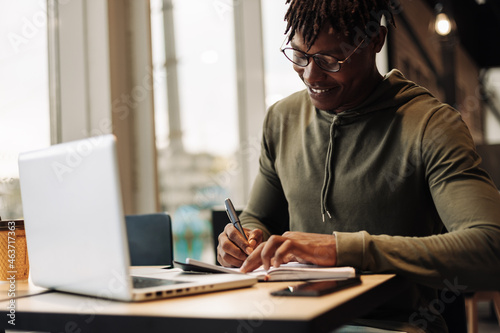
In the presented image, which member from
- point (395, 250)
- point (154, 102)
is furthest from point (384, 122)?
point (154, 102)

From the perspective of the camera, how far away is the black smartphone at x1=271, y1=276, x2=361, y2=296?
858 millimetres

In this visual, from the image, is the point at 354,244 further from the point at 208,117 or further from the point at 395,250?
the point at 208,117

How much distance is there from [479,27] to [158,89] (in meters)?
7.57

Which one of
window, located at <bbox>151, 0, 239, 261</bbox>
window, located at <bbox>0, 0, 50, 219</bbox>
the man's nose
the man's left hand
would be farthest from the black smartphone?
window, located at <bbox>151, 0, 239, 261</bbox>

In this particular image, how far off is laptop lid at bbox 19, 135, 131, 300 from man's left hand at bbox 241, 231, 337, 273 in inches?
12.9

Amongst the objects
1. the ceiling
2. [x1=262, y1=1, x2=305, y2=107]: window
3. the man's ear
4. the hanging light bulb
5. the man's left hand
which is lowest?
the man's left hand

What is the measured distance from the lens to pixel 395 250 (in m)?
1.12

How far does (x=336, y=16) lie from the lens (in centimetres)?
147

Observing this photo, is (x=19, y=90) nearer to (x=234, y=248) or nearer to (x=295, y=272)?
(x=234, y=248)

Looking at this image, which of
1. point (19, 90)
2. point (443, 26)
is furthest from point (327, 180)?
point (443, 26)

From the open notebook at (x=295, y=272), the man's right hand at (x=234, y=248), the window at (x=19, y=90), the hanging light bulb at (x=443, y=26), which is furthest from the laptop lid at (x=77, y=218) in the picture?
the hanging light bulb at (x=443, y=26)

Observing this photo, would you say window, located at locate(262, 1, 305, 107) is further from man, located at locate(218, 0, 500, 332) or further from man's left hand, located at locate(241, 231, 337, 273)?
man's left hand, located at locate(241, 231, 337, 273)

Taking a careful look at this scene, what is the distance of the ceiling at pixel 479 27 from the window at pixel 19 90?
16.3 feet

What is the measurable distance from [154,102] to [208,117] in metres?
0.42
